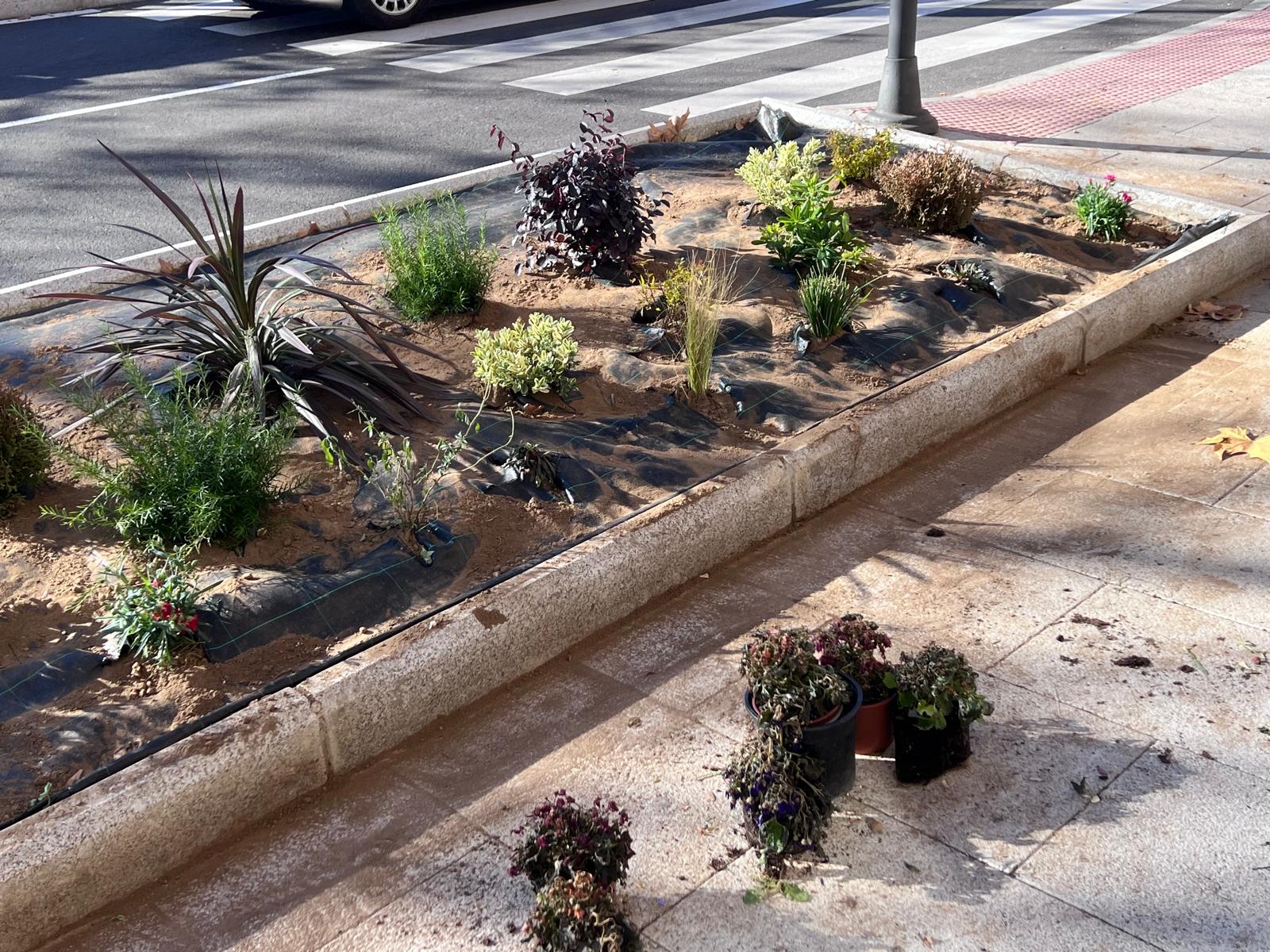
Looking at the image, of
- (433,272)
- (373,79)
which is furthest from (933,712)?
(373,79)

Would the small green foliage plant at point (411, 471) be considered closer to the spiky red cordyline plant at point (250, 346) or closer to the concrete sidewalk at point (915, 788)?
the spiky red cordyline plant at point (250, 346)

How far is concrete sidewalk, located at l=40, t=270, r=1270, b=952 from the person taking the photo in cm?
297

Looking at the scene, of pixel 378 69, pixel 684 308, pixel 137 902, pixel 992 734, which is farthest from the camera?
pixel 378 69

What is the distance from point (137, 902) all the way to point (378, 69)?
34.2 feet

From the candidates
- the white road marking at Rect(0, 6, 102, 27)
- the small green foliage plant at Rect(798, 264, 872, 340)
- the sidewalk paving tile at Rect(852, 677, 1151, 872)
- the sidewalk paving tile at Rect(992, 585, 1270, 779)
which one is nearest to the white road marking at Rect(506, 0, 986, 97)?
the small green foliage plant at Rect(798, 264, 872, 340)

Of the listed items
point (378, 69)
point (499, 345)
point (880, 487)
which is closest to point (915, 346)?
point (880, 487)

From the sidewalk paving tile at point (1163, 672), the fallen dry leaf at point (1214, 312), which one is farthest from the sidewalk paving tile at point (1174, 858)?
the fallen dry leaf at point (1214, 312)

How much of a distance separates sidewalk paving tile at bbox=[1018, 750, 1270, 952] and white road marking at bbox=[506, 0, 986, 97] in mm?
8895

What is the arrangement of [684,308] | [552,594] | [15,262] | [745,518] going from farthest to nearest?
[15,262] < [684,308] < [745,518] < [552,594]

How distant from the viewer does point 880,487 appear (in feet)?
16.7

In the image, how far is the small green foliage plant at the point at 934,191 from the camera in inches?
266

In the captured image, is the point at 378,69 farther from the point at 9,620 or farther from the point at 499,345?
the point at 9,620

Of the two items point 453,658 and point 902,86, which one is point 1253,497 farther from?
point 902,86

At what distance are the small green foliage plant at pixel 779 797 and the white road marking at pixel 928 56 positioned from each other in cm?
778
